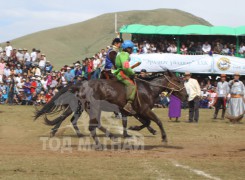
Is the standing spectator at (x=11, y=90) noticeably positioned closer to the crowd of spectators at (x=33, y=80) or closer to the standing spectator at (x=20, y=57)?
the crowd of spectators at (x=33, y=80)

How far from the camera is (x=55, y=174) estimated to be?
936 centimetres

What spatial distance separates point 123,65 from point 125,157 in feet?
8.22

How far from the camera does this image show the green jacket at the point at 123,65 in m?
13.0

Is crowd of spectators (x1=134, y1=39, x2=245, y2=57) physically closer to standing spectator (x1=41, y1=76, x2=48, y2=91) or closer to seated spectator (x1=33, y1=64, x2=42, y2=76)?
standing spectator (x1=41, y1=76, x2=48, y2=91)

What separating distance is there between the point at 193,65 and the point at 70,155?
68.9 ft

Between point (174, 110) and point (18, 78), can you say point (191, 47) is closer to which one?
point (18, 78)

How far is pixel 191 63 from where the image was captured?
31844 mm

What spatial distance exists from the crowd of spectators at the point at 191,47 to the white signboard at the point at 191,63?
795 mm

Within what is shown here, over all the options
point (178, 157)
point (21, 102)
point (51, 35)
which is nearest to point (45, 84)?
point (21, 102)

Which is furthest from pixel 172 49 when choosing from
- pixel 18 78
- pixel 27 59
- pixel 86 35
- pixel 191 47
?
pixel 86 35

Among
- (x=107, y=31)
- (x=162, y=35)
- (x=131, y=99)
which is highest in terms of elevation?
(x=107, y=31)

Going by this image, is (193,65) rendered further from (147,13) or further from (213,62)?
(147,13)

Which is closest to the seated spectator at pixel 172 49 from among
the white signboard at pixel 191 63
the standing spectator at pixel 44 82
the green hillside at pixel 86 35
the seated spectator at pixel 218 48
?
the white signboard at pixel 191 63

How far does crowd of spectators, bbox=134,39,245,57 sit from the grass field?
1554 centimetres
